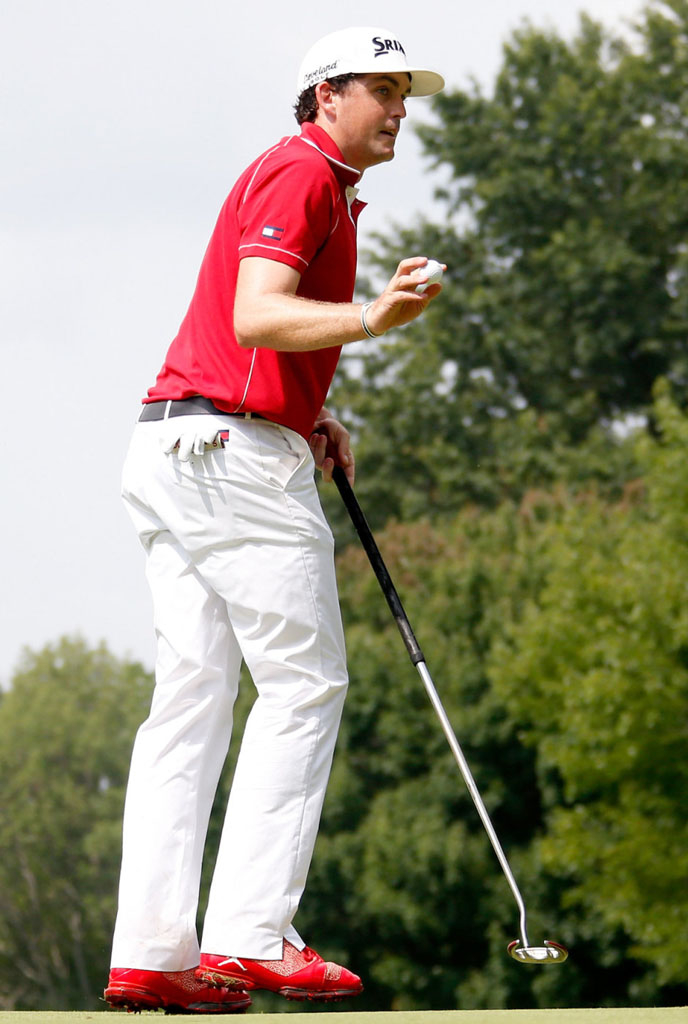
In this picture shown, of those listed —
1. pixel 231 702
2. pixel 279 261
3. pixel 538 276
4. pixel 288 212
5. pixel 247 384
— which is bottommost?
pixel 231 702

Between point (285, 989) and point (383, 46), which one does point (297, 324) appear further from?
point (285, 989)

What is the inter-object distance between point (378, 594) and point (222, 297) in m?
30.5

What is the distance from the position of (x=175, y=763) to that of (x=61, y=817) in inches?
2136

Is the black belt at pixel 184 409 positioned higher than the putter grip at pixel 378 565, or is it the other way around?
the black belt at pixel 184 409

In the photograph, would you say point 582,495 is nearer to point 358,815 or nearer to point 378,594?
point 378,594

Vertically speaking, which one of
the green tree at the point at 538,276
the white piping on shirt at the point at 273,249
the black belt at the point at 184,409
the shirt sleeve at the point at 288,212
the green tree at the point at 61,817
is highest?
the green tree at the point at 538,276

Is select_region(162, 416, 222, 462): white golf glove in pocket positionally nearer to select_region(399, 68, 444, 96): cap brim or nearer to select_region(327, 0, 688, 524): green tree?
select_region(399, 68, 444, 96): cap brim

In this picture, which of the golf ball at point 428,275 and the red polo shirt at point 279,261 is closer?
the golf ball at point 428,275

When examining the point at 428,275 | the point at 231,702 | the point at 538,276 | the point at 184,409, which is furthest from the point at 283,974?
the point at 538,276

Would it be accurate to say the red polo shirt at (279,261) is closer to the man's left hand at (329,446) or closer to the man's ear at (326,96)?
the man's ear at (326,96)

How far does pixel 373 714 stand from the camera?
32.9m

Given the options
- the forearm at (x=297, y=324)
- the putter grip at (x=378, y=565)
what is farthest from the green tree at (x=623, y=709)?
the forearm at (x=297, y=324)

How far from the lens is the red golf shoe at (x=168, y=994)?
13.1 feet

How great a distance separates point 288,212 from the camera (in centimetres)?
389
